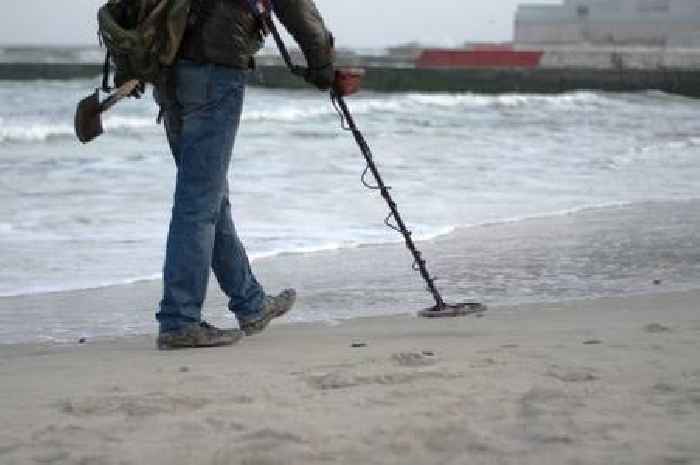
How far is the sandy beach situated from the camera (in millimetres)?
2105

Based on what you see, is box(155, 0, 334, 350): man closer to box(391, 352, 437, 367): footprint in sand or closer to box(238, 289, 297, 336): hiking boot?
box(238, 289, 297, 336): hiking boot

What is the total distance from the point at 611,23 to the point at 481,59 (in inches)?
1211

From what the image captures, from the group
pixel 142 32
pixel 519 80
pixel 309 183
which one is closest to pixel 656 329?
pixel 142 32

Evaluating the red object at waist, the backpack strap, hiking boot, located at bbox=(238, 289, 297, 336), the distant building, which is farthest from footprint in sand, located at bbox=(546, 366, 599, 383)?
the distant building

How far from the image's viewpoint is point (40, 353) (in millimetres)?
3623

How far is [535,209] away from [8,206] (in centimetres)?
391

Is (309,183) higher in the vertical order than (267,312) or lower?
lower

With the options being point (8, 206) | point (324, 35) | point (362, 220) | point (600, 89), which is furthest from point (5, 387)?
point (600, 89)

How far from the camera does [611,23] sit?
76.8m

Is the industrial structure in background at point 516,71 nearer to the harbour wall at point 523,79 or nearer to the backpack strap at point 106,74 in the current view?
the harbour wall at point 523,79

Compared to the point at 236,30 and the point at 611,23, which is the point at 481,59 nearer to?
the point at 611,23

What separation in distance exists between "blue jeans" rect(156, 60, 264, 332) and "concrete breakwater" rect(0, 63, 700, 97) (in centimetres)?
3358

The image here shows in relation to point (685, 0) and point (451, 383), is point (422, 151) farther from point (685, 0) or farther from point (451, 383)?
point (685, 0)

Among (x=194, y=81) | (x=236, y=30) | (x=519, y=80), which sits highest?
(x=236, y=30)
